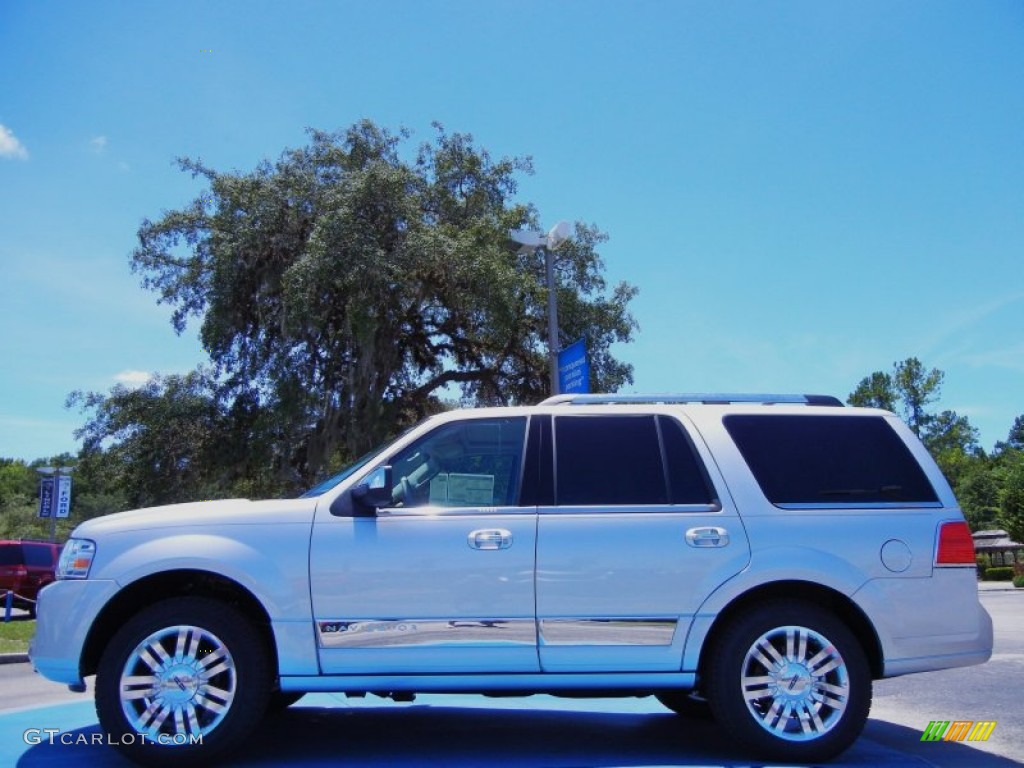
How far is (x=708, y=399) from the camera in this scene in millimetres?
5629

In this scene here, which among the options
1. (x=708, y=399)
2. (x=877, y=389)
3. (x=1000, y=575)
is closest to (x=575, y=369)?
(x=708, y=399)

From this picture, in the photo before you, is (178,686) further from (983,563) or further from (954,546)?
(983,563)

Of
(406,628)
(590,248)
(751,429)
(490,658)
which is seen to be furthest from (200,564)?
(590,248)

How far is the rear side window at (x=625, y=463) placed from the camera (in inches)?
198

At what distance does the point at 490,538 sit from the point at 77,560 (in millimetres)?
2250

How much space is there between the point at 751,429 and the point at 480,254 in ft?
45.1

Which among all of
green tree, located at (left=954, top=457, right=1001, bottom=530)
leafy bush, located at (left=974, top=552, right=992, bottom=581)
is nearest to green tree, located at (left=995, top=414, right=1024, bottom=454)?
green tree, located at (left=954, top=457, right=1001, bottom=530)

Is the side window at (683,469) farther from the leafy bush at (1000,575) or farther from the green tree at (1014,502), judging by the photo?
the leafy bush at (1000,575)

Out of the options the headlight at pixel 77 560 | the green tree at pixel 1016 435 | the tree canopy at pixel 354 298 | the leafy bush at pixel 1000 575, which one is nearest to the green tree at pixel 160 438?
the tree canopy at pixel 354 298

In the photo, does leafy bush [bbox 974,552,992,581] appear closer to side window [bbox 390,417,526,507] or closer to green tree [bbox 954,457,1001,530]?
green tree [bbox 954,457,1001,530]

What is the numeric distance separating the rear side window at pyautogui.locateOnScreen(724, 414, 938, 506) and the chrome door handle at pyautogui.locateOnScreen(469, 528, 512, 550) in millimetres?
1506

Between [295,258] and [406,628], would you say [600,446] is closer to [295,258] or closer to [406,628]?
[406,628]

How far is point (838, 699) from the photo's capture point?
4.78m

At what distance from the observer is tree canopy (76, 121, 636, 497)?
18406 millimetres
